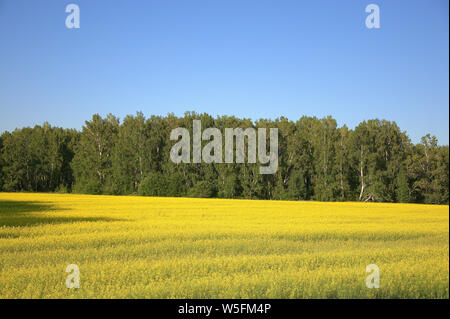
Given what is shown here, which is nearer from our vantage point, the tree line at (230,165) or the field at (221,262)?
the field at (221,262)

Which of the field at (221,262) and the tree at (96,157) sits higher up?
the tree at (96,157)

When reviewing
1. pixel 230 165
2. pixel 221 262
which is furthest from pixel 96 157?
pixel 221 262

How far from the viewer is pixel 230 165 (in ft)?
200

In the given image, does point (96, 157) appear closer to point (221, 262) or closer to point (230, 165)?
point (230, 165)

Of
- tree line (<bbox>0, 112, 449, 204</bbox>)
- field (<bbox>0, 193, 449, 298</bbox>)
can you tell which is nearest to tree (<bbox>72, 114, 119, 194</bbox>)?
tree line (<bbox>0, 112, 449, 204</bbox>)

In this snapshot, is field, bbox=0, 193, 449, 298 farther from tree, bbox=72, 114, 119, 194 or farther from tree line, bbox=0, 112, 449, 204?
tree line, bbox=0, 112, 449, 204

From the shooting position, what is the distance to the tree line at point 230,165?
167ft

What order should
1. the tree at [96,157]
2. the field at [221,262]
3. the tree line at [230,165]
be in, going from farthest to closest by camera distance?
the tree line at [230,165], the tree at [96,157], the field at [221,262]

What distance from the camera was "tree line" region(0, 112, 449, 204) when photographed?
51.0m

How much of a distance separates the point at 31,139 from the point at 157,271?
60.2m

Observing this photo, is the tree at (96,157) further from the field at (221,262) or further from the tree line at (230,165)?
the field at (221,262)

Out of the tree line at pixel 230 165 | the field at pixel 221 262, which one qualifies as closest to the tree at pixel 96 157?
the tree line at pixel 230 165

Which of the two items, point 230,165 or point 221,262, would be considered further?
point 230,165

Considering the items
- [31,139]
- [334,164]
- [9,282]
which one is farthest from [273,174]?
→ [9,282]
